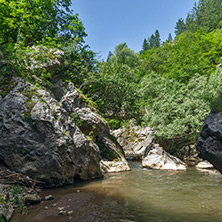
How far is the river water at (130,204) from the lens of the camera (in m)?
5.59

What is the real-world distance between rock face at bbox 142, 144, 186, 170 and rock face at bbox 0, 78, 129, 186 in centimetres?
818

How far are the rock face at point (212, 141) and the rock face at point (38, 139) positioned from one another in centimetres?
644

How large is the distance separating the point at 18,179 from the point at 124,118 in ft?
46.2

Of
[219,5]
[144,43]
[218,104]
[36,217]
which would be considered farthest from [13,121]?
[144,43]

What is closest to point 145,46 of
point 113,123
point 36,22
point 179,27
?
point 179,27

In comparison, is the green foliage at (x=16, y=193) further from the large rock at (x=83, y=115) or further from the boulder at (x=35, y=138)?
the large rock at (x=83, y=115)

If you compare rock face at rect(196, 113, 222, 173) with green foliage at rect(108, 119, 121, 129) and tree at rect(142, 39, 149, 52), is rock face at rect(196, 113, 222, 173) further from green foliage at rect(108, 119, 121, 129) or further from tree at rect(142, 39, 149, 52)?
tree at rect(142, 39, 149, 52)

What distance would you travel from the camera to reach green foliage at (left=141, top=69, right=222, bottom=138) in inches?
635

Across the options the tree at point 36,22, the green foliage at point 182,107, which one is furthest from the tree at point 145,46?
the tree at point 36,22

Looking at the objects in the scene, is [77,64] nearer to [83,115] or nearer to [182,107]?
[83,115]

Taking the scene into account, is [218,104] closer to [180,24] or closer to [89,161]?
[89,161]

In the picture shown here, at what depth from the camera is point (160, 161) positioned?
17.0m

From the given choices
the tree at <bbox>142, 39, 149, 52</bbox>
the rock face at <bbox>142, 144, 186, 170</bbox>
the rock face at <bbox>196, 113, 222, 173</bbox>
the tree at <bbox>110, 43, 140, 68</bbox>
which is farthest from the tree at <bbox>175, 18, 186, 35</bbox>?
the rock face at <bbox>196, 113, 222, 173</bbox>

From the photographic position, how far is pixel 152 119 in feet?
62.2
